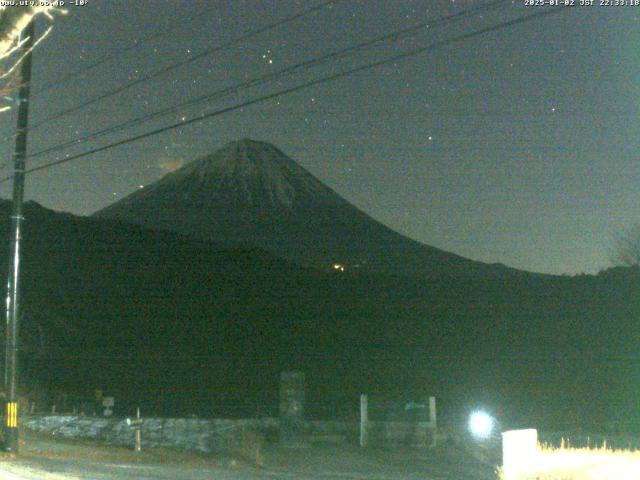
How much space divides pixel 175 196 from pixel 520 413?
5289 inches

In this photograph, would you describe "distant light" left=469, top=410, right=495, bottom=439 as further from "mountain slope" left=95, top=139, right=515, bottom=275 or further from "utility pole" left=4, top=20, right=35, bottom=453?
"mountain slope" left=95, top=139, right=515, bottom=275

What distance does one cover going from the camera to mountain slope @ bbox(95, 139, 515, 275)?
135750 millimetres

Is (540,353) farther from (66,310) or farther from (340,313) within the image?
(66,310)

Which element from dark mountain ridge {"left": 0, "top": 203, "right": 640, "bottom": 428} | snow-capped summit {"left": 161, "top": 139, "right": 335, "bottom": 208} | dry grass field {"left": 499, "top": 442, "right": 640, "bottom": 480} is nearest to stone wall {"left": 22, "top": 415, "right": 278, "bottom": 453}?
dry grass field {"left": 499, "top": 442, "right": 640, "bottom": 480}

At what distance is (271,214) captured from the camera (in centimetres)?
16600

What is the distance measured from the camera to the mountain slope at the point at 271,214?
13575 centimetres

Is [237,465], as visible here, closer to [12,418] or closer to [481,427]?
[12,418]

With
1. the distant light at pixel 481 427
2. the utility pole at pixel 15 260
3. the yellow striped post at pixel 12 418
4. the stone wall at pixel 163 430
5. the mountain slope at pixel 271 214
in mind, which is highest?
the mountain slope at pixel 271 214

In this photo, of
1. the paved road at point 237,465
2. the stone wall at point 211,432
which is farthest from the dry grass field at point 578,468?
the stone wall at point 211,432

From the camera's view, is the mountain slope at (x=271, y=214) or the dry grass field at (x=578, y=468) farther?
the mountain slope at (x=271, y=214)

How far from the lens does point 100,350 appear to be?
161 ft

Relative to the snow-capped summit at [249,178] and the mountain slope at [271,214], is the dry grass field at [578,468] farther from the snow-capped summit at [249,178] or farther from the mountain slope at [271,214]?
the snow-capped summit at [249,178]

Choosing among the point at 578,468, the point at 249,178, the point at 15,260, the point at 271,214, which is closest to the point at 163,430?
the point at 15,260

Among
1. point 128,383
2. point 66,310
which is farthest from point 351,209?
point 128,383
